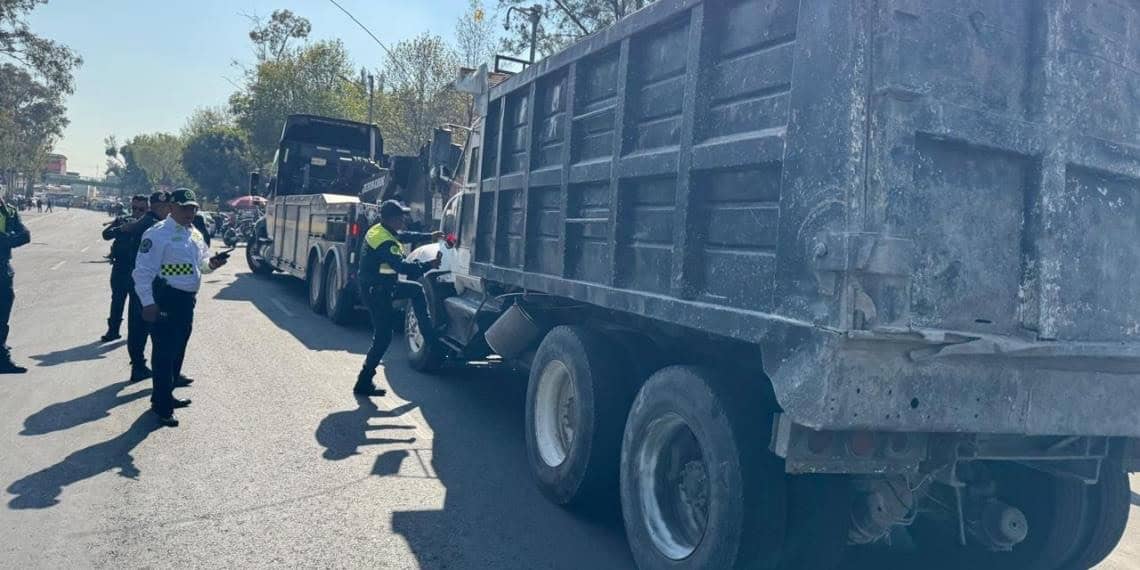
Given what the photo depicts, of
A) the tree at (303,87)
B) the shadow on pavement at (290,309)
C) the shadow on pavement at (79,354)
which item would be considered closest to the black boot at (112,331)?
the shadow on pavement at (79,354)

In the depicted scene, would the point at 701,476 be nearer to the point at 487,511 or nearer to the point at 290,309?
the point at 487,511

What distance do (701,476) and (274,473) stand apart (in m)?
2.90

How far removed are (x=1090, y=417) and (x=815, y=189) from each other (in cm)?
145

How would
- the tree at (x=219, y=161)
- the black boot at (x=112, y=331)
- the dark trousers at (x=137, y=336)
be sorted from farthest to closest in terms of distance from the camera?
the tree at (x=219, y=161) < the black boot at (x=112, y=331) < the dark trousers at (x=137, y=336)

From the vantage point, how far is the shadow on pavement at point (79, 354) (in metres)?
8.59

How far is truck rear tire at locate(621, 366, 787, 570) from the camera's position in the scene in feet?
11.1

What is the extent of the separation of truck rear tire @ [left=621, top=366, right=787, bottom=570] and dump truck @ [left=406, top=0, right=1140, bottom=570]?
0.01 m

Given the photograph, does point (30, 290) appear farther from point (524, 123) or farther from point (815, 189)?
point (815, 189)

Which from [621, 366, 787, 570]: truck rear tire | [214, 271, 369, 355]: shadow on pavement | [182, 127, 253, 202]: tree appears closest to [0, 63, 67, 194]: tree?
[182, 127, 253, 202]: tree

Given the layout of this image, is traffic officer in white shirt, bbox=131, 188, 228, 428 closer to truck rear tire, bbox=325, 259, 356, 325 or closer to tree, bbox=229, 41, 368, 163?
truck rear tire, bbox=325, 259, 356, 325

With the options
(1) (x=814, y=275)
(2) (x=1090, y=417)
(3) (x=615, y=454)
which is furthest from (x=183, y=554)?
(2) (x=1090, y=417)

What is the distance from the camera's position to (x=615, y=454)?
4.72m

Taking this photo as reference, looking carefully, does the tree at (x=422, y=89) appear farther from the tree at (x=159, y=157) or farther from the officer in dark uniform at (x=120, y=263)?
the tree at (x=159, y=157)

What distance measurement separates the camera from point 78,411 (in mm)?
6656
